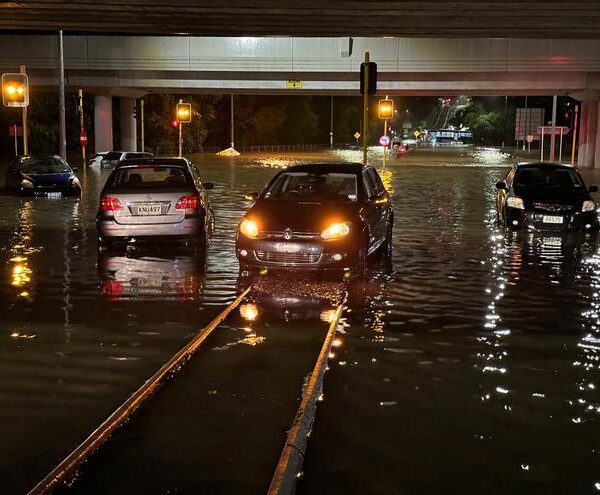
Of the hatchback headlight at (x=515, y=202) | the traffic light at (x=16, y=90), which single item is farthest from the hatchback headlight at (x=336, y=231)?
the traffic light at (x=16, y=90)

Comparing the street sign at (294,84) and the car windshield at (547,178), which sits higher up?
the street sign at (294,84)

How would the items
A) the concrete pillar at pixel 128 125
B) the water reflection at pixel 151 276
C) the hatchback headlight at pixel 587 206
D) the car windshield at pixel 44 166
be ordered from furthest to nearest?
the concrete pillar at pixel 128 125
the car windshield at pixel 44 166
the hatchback headlight at pixel 587 206
the water reflection at pixel 151 276

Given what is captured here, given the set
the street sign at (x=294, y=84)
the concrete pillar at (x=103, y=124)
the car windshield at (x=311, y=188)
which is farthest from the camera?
the concrete pillar at (x=103, y=124)

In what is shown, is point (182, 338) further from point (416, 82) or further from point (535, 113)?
point (535, 113)

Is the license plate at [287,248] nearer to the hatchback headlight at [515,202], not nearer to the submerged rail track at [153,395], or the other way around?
the submerged rail track at [153,395]

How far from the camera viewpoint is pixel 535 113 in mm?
74188

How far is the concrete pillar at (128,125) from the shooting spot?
2270 inches

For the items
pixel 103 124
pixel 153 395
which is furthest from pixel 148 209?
pixel 103 124

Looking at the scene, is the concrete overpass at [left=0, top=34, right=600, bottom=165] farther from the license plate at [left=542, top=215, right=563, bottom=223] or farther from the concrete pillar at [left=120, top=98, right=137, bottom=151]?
the license plate at [left=542, top=215, right=563, bottom=223]

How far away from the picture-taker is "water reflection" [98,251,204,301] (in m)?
10.4

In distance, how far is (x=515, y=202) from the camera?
1709 centimetres

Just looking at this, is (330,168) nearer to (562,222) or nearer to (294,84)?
(562,222)

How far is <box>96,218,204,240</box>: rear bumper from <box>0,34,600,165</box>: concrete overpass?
29457mm

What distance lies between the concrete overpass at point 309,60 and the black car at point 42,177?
18.2 m
